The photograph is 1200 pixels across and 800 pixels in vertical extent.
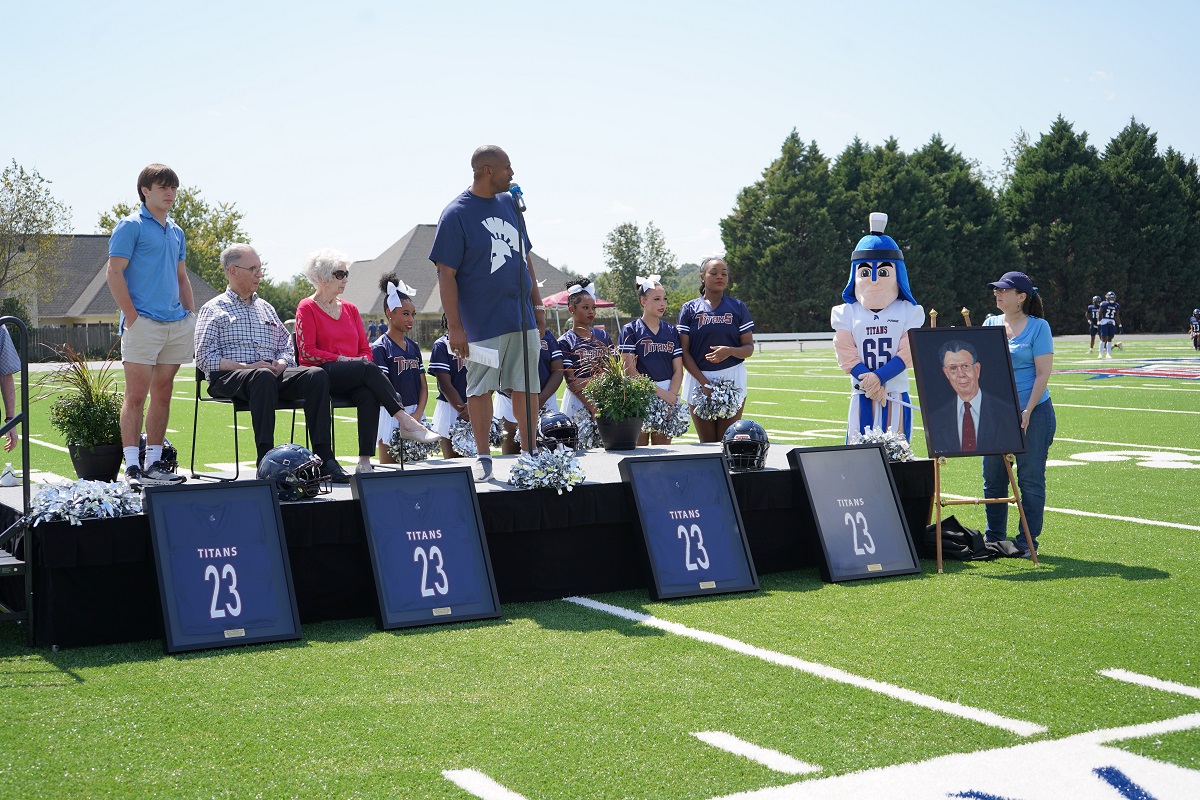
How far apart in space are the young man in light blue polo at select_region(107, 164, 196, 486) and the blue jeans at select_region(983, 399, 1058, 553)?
5029 mm

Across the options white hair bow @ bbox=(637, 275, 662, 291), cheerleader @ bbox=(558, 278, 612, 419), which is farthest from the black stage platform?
white hair bow @ bbox=(637, 275, 662, 291)

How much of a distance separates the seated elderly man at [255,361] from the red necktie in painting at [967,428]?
12.0ft

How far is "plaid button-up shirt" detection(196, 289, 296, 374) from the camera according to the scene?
292 inches

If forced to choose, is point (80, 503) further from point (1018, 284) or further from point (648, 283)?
point (648, 283)

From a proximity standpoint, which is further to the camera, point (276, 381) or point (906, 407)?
point (906, 407)

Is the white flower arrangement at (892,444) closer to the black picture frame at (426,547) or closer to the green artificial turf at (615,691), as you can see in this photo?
the green artificial turf at (615,691)

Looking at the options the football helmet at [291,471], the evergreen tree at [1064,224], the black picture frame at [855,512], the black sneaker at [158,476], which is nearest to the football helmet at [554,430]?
the black picture frame at [855,512]

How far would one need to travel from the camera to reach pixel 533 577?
21.1 ft

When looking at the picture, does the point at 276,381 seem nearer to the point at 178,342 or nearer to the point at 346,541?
the point at 178,342

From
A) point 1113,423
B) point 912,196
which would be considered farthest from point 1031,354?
point 912,196

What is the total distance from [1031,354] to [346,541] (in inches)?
170

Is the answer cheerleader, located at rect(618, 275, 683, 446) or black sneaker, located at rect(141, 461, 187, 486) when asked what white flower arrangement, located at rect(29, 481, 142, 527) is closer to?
black sneaker, located at rect(141, 461, 187, 486)

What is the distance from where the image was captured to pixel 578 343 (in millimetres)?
10266

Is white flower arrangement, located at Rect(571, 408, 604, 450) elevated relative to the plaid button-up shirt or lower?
lower
